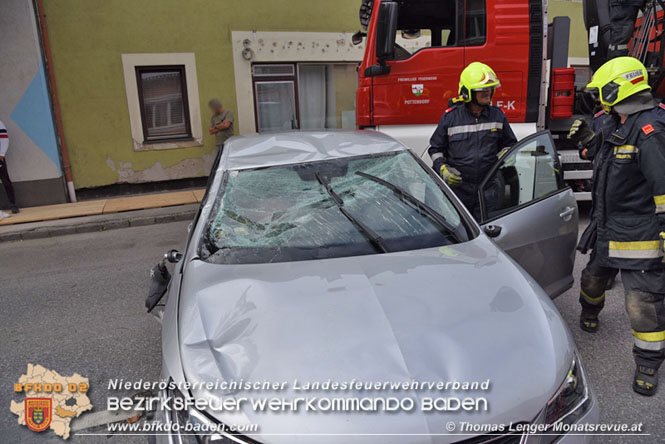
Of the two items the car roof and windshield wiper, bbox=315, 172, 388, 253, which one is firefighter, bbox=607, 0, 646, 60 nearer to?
the car roof

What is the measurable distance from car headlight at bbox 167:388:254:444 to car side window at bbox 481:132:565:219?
7.43ft

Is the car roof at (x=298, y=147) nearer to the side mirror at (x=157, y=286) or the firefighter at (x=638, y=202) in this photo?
the side mirror at (x=157, y=286)

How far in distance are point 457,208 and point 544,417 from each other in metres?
1.32

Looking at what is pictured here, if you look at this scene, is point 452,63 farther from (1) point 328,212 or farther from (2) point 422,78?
(1) point 328,212

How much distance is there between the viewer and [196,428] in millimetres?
1550

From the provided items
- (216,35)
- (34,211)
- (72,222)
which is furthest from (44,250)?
(216,35)

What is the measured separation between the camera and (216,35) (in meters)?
9.34

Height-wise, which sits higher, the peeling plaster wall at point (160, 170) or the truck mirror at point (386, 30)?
the truck mirror at point (386, 30)

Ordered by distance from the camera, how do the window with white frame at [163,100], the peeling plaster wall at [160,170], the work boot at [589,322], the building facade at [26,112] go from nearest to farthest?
the work boot at [589,322], the building facade at [26,112], the window with white frame at [163,100], the peeling plaster wall at [160,170]

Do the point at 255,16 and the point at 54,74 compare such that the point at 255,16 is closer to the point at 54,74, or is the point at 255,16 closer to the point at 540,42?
the point at 54,74

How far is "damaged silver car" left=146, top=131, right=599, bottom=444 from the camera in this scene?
4.96 feet

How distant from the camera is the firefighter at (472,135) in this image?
3.89 metres

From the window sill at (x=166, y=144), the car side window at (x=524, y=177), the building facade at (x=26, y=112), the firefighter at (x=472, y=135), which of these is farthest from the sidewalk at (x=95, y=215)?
the car side window at (x=524, y=177)

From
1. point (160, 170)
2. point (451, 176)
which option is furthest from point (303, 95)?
point (451, 176)
